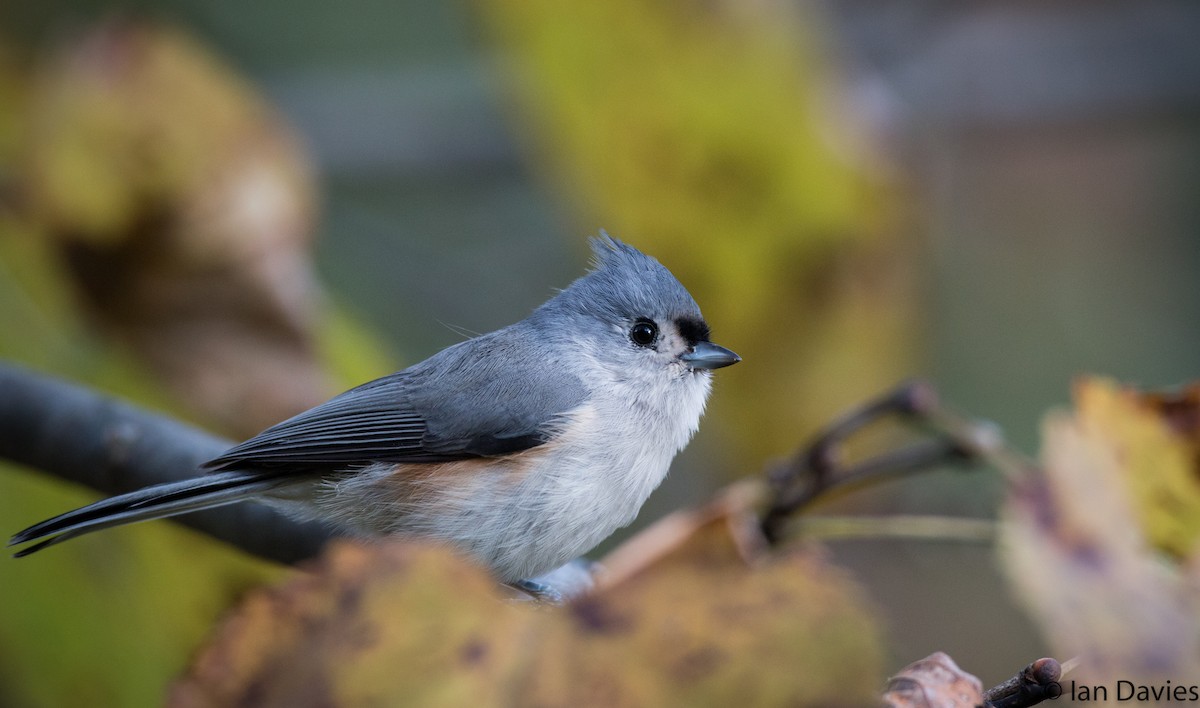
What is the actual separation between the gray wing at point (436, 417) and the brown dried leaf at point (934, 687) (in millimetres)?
771

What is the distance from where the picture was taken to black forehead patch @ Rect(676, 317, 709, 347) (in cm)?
177

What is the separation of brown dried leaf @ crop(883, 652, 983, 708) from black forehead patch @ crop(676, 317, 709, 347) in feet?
3.03

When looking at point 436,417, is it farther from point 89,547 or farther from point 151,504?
point 89,547

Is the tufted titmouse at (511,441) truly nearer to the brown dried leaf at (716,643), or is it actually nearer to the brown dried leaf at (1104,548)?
the brown dried leaf at (1104,548)

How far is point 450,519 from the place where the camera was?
5.00 feet

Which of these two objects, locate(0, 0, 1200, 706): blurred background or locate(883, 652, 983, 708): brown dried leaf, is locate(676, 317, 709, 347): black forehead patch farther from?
locate(883, 652, 983, 708): brown dried leaf

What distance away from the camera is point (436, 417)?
5.41ft

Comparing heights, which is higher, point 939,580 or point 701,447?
point 701,447

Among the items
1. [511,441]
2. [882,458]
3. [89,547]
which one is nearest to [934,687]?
[882,458]

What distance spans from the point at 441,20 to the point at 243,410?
15.7ft

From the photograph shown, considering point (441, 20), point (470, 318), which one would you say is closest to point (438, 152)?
point (470, 318)

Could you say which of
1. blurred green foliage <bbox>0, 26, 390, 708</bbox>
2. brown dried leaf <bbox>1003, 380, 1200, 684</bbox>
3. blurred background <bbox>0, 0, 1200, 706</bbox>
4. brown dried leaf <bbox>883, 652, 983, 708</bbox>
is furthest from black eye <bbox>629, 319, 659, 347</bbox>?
brown dried leaf <bbox>883, 652, 983, 708</bbox>

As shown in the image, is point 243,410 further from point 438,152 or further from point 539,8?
point 438,152

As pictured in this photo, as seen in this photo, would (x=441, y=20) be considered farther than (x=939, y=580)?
Yes
